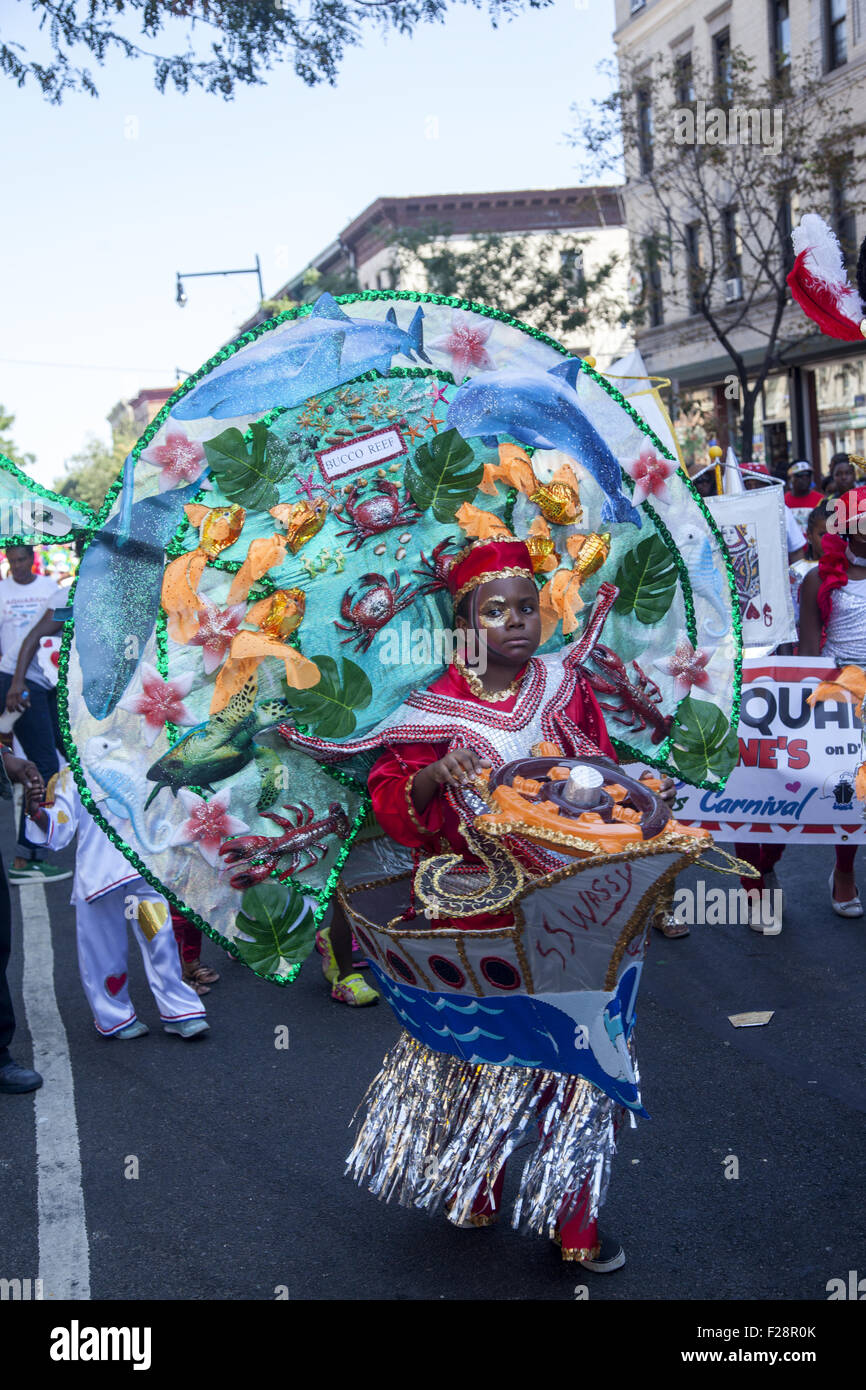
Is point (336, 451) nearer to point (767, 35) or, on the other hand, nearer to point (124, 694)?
point (124, 694)

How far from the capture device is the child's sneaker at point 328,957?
5.73 meters

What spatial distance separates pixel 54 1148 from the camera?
441cm

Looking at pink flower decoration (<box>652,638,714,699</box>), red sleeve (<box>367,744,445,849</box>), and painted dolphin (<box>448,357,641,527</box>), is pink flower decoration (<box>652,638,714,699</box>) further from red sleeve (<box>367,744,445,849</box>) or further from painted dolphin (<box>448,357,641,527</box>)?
red sleeve (<box>367,744,445,849</box>)

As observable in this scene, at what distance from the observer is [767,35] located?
23.6 m

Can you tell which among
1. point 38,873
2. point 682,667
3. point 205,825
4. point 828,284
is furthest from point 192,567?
point 38,873

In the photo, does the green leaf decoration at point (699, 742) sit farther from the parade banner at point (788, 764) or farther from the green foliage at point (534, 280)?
the green foliage at point (534, 280)

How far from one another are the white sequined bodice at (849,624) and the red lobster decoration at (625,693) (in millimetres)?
2506

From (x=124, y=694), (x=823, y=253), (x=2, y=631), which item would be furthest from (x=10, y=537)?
(x=2, y=631)

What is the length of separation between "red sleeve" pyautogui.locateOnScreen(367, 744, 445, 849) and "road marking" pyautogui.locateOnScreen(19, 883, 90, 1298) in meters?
1.43

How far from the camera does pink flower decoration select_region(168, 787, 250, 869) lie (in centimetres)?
348

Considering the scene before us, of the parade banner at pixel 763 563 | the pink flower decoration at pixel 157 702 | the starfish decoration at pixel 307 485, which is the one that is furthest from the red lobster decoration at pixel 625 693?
the parade banner at pixel 763 563

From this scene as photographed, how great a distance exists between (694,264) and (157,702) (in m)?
21.7

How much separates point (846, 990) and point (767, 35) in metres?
22.6

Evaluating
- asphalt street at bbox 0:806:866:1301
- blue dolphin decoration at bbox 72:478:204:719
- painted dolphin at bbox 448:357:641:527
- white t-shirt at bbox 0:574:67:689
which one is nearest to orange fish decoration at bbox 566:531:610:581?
painted dolphin at bbox 448:357:641:527
